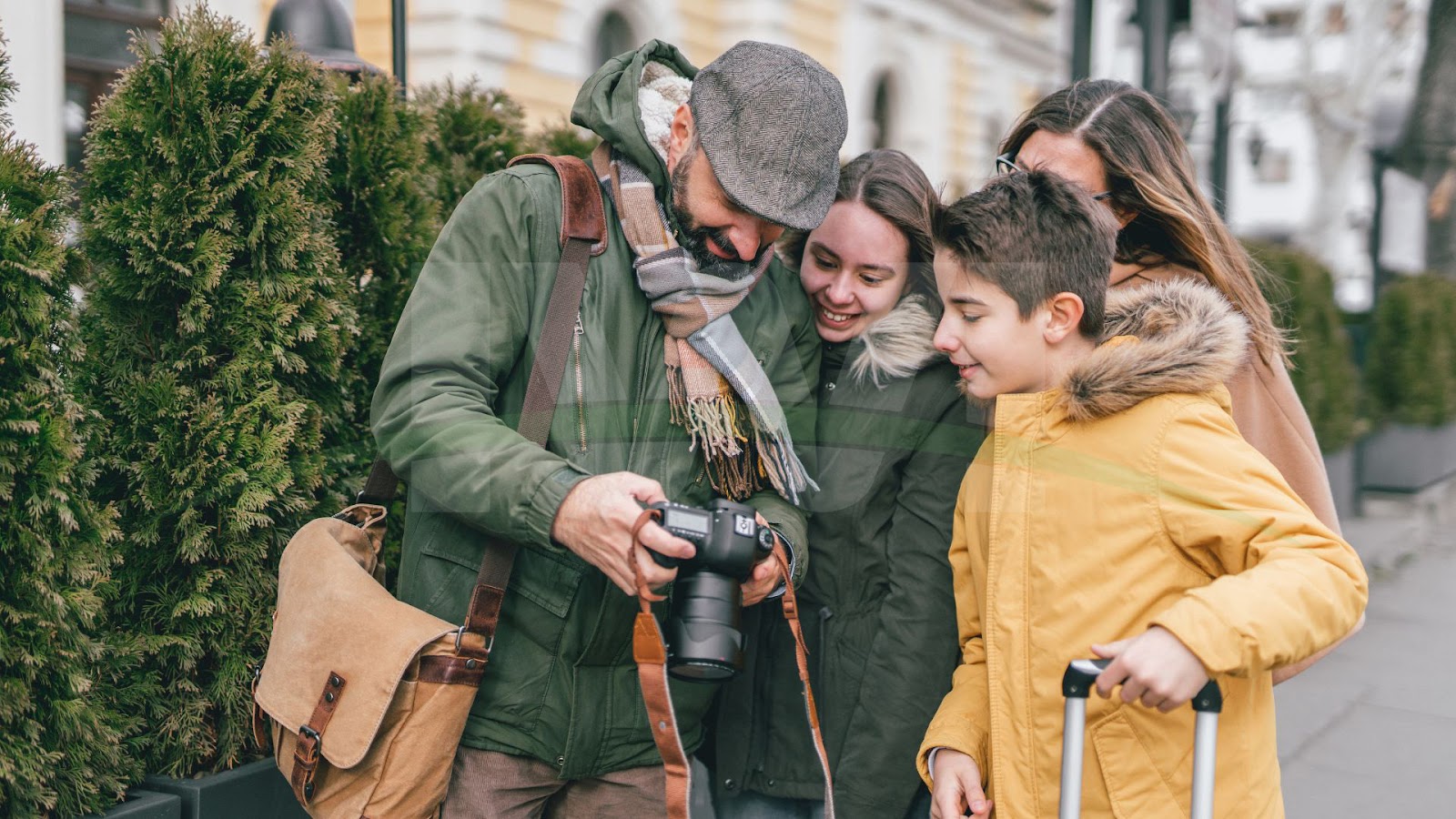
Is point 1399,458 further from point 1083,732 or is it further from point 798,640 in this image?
point 1083,732

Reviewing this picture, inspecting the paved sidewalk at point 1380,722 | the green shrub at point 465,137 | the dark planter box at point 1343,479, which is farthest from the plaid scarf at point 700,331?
the dark planter box at point 1343,479

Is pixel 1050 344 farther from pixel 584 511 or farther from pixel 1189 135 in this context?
pixel 1189 135

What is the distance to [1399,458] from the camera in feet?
34.7

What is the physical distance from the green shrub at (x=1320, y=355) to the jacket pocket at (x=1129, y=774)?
6.97 m

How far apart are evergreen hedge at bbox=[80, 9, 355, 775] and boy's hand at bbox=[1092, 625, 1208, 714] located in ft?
5.74

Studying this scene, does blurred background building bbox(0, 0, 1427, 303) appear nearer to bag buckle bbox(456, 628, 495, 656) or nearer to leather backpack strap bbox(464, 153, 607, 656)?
leather backpack strap bbox(464, 153, 607, 656)

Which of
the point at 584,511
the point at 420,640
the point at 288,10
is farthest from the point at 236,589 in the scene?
the point at 288,10

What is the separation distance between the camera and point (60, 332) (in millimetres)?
2463

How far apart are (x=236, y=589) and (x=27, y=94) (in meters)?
5.91

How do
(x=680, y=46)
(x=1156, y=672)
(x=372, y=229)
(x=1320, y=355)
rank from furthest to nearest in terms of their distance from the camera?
(x=680, y=46) < (x=1320, y=355) < (x=372, y=229) < (x=1156, y=672)

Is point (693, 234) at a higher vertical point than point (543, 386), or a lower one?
higher

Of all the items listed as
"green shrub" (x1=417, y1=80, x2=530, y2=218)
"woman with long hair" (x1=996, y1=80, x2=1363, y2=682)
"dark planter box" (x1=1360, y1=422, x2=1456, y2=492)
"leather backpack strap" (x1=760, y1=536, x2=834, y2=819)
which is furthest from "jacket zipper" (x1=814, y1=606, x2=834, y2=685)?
"dark planter box" (x1=1360, y1=422, x2=1456, y2=492)

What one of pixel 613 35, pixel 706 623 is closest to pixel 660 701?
pixel 706 623

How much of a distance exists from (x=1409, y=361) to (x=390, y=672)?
35.3ft
